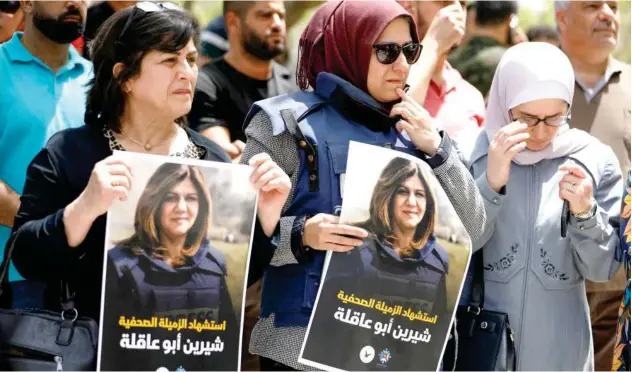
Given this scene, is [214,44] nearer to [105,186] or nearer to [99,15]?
Answer: [99,15]

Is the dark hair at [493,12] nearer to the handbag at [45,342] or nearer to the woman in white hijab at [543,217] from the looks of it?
the woman in white hijab at [543,217]

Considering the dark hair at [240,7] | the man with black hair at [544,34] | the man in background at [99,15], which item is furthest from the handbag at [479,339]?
the man with black hair at [544,34]

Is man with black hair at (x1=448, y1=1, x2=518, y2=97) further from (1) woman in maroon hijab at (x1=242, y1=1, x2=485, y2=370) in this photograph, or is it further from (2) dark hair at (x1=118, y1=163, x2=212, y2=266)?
(2) dark hair at (x1=118, y1=163, x2=212, y2=266)

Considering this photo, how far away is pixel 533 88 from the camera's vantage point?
170 inches

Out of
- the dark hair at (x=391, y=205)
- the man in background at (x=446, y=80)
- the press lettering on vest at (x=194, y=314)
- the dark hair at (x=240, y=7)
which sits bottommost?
the press lettering on vest at (x=194, y=314)

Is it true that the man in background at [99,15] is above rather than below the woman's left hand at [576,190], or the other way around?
above

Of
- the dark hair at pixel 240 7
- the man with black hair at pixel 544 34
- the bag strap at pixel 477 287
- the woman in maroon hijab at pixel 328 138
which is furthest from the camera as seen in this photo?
the man with black hair at pixel 544 34

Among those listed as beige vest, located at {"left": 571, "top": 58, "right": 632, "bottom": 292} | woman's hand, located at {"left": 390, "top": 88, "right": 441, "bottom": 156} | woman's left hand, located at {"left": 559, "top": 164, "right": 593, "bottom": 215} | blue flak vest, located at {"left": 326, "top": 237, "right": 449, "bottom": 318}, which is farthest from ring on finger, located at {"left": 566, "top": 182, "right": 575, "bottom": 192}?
beige vest, located at {"left": 571, "top": 58, "right": 632, "bottom": 292}

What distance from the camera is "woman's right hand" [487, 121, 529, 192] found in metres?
4.11

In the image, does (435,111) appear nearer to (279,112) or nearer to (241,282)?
(279,112)

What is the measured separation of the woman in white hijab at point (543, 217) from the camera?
4.17 metres

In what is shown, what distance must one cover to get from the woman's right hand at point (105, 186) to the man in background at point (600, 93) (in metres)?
2.74

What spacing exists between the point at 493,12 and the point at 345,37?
2.92 metres

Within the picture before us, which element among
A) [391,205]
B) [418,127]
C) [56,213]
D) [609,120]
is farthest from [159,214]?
[609,120]
